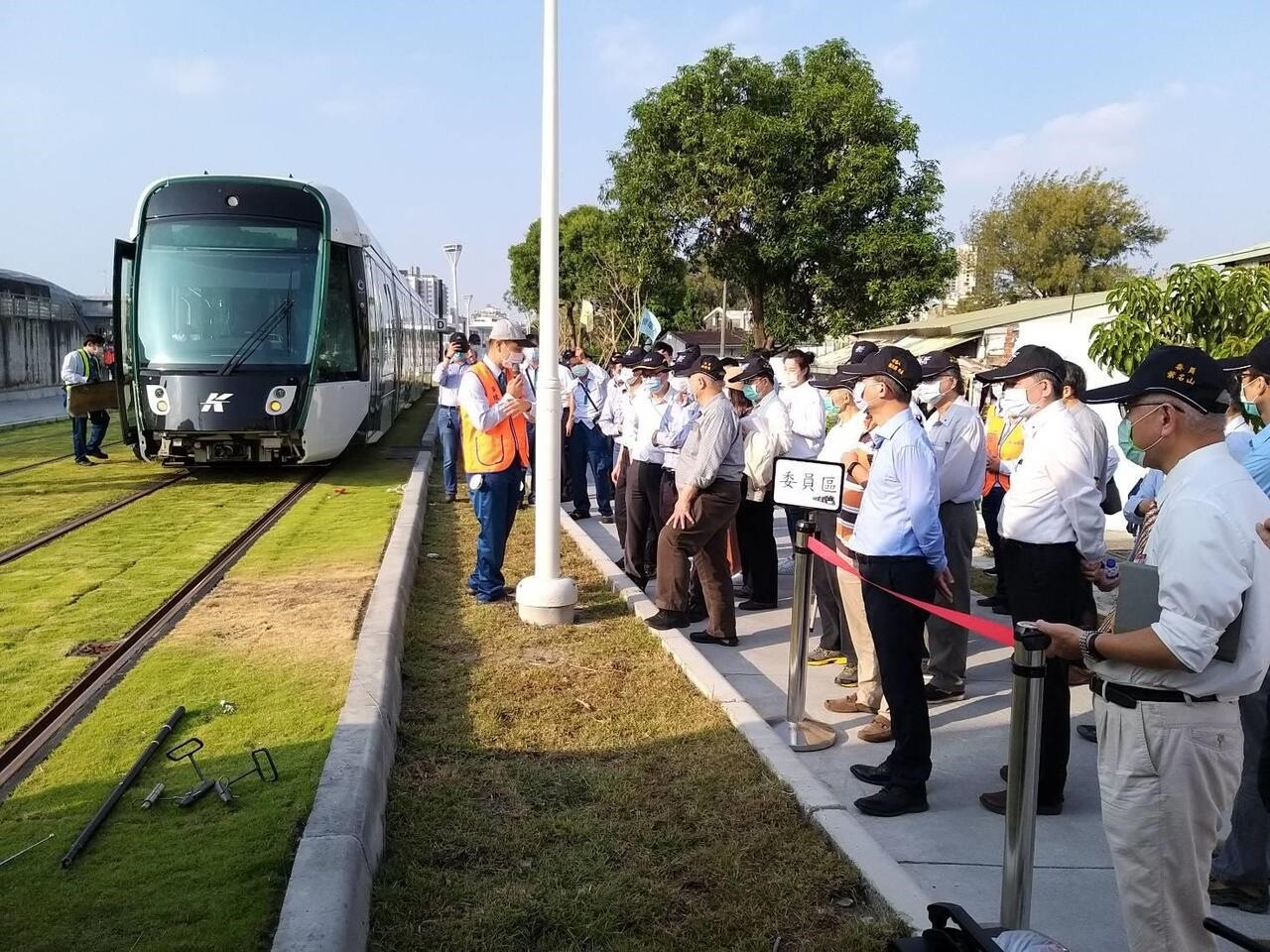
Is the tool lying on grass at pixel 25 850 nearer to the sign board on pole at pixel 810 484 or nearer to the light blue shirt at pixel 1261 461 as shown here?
the sign board on pole at pixel 810 484

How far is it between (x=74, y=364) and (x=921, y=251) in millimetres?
18263

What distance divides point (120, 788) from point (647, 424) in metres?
5.19

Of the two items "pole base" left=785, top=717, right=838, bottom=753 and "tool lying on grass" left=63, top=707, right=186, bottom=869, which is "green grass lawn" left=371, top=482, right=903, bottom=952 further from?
"tool lying on grass" left=63, top=707, right=186, bottom=869

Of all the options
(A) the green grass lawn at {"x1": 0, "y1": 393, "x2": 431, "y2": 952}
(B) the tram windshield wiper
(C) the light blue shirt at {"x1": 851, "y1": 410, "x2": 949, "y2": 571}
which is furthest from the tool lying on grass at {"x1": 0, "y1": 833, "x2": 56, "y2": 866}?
(B) the tram windshield wiper

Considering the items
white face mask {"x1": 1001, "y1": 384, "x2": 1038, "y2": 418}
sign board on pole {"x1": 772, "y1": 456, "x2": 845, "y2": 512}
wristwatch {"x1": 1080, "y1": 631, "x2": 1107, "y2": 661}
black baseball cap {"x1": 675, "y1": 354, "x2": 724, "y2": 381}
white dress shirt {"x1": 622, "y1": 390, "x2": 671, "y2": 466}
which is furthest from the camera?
white dress shirt {"x1": 622, "y1": 390, "x2": 671, "y2": 466}

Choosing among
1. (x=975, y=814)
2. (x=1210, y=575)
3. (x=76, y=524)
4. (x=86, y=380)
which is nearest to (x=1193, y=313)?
(x=975, y=814)

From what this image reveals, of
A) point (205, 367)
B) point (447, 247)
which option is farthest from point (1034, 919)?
point (447, 247)

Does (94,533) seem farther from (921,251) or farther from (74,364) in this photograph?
(921,251)

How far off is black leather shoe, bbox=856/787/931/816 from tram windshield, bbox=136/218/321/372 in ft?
30.5

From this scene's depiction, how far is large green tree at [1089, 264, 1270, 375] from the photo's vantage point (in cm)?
833

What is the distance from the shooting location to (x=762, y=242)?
24688 millimetres

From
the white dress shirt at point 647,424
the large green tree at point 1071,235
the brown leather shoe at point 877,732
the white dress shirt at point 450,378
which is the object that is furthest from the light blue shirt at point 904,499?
the large green tree at point 1071,235

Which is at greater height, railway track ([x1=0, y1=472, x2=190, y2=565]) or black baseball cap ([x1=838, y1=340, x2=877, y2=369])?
black baseball cap ([x1=838, y1=340, x2=877, y2=369])

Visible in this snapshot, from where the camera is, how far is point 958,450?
20.1ft
